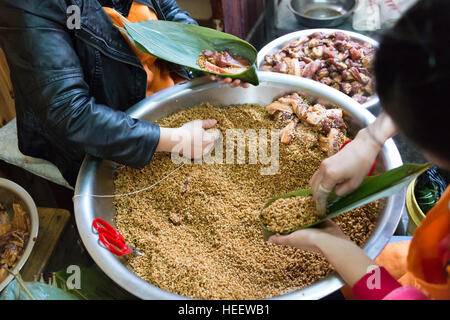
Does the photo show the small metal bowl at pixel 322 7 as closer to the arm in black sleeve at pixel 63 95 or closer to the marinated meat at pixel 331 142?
the marinated meat at pixel 331 142

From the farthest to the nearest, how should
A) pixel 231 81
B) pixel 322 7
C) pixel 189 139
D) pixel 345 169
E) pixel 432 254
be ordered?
pixel 322 7 < pixel 231 81 < pixel 189 139 < pixel 345 169 < pixel 432 254

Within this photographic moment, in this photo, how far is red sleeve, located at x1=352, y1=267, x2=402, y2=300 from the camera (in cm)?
92

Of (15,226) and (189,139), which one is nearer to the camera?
(189,139)

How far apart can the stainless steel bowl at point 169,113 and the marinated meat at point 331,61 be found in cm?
30

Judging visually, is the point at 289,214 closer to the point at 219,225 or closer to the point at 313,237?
the point at 313,237

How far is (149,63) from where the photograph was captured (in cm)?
157

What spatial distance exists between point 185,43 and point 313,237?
987mm

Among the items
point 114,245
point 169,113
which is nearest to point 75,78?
point 169,113

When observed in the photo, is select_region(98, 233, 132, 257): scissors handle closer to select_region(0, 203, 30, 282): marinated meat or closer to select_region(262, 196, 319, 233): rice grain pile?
select_region(262, 196, 319, 233): rice grain pile

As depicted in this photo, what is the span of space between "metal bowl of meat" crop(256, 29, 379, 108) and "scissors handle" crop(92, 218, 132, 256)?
1.13 meters

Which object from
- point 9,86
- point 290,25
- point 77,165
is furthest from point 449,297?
point 290,25

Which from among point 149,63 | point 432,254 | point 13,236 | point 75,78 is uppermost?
point 75,78

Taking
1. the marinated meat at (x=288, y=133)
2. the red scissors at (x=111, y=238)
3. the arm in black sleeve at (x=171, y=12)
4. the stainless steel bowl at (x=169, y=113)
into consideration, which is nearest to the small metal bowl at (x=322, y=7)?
the arm in black sleeve at (x=171, y=12)
